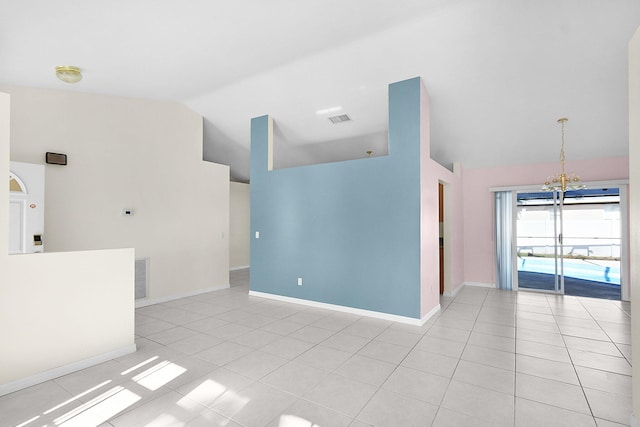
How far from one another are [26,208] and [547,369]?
19.1ft

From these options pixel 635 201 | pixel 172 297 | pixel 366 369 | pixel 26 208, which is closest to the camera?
pixel 635 201

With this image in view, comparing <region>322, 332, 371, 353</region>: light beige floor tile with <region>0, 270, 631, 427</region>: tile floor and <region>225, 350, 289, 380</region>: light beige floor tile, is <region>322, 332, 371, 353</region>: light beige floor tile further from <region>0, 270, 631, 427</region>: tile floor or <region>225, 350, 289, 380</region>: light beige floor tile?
A: <region>225, 350, 289, 380</region>: light beige floor tile

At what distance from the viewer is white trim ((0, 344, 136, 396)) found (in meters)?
2.42

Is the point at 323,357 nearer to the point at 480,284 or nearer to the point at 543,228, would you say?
the point at 480,284

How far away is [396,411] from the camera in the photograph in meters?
2.17

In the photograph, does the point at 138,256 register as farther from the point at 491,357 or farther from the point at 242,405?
the point at 491,357

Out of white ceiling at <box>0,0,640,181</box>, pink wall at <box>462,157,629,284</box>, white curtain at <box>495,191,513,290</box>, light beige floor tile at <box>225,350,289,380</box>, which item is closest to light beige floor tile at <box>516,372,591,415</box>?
light beige floor tile at <box>225,350,289,380</box>

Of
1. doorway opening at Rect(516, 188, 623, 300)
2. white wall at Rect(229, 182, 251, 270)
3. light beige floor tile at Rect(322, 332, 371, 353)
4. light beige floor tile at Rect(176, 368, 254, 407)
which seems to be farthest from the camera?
white wall at Rect(229, 182, 251, 270)

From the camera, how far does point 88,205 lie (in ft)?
14.3

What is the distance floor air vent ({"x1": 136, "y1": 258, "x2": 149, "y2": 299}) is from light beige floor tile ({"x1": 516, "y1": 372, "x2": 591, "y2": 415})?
16.7 ft

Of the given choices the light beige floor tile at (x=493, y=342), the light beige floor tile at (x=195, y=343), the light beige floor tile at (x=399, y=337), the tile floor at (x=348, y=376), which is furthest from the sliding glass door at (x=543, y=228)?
the light beige floor tile at (x=195, y=343)

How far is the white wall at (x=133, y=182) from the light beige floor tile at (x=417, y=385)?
418 cm

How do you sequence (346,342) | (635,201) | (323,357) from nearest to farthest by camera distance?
(635,201)
(323,357)
(346,342)

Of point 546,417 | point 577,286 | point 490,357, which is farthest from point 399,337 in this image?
point 577,286
